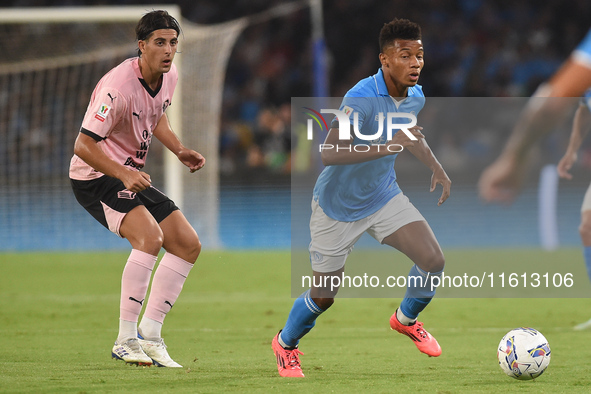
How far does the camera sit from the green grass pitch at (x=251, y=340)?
4.70m

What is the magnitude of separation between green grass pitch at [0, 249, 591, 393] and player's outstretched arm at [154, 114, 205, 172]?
1258mm

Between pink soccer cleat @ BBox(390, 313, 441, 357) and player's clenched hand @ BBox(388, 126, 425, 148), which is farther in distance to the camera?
pink soccer cleat @ BBox(390, 313, 441, 357)

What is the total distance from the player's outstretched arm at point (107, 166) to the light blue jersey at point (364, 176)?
1.08 metres

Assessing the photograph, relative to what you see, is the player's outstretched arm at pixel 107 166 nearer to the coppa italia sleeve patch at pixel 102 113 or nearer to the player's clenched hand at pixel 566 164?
the coppa italia sleeve patch at pixel 102 113

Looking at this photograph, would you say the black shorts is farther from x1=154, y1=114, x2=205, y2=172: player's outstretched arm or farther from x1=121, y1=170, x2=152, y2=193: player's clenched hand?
x1=121, y1=170, x2=152, y2=193: player's clenched hand

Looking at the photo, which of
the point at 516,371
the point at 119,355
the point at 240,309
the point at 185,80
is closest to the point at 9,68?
the point at 185,80

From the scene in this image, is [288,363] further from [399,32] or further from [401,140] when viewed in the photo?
[399,32]

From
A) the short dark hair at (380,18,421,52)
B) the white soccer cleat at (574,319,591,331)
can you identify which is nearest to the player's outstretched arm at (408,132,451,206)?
the short dark hair at (380,18,421,52)

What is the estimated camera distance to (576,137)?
6145 millimetres

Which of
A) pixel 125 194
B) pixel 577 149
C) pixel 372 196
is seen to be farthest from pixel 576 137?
pixel 125 194

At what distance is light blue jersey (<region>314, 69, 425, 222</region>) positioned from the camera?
523 cm

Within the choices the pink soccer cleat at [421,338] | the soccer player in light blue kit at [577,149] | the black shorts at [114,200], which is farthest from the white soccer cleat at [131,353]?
the soccer player in light blue kit at [577,149]

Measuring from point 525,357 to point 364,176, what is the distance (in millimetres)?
1409

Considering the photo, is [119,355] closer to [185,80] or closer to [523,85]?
[185,80]
